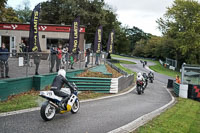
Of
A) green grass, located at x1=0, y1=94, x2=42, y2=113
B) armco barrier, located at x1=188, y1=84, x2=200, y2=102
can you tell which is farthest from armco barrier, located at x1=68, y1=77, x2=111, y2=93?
armco barrier, located at x1=188, y1=84, x2=200, y2=102

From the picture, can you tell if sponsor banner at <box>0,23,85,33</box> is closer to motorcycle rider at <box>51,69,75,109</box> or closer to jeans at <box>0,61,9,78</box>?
jeans at <box>0,61,9,78</box>

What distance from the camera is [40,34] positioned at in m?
29.2

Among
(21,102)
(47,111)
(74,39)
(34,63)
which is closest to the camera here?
(47,111)

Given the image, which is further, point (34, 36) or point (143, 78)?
point (143, 78)

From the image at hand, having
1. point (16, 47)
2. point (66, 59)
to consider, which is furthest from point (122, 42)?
point (66, 59)

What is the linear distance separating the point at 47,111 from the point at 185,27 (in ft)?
178

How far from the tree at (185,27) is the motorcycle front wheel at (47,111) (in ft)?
162

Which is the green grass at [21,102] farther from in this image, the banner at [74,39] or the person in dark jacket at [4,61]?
the banner at [74,39]

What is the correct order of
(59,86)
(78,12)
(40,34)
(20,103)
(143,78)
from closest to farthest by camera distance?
(59,86) < (20,103) < (143,78) < (40,34) < (78,12)

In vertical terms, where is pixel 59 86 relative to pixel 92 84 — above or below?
above

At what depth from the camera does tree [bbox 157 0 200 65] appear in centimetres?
5281

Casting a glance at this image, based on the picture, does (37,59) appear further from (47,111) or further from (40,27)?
(40,27)

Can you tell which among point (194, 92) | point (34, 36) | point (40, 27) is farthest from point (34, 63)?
point (40, 27)

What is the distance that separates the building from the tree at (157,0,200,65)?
32701 mm
